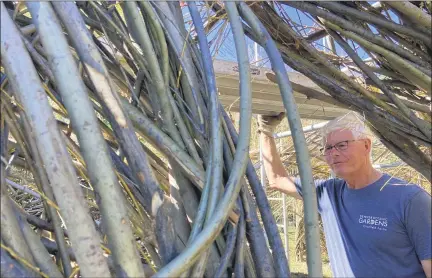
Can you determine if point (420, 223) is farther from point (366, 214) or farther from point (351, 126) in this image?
point (351, 126)

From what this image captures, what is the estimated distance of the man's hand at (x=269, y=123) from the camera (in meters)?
1.58

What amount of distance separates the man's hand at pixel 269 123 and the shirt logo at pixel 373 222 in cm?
44

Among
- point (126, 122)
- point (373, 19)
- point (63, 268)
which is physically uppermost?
point (373, 19)

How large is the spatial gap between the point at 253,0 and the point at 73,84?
0.39 metres

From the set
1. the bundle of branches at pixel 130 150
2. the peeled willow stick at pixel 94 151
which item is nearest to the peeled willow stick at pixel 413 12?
the bundle of branches at pixel 130 150

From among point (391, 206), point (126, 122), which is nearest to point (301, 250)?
point (391, 206)

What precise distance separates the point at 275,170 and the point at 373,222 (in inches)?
18.0

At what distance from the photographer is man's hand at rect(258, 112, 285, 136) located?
1.58 meters

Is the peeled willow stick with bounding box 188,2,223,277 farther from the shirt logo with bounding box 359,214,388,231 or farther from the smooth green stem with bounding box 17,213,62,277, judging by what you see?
the shirt logo with bounding box 359,214,388,231

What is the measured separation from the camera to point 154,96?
1.94 ft

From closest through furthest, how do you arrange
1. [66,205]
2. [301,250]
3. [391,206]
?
1. [66,205]
2. [391,206]
3. [301,250]

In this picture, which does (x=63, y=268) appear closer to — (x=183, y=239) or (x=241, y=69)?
(x=183, y=239)

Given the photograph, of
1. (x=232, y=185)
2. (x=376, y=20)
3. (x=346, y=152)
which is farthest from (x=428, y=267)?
(x=232, y=185)

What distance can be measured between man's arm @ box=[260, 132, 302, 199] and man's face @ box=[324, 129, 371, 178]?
0.65ft
